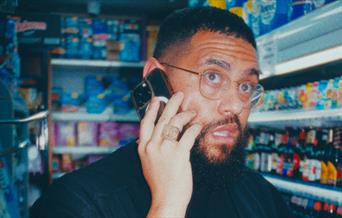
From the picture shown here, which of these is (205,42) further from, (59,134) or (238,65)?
(59,134)

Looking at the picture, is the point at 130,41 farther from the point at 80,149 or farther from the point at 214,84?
the point at 214,84

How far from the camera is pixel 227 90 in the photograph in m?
1.39

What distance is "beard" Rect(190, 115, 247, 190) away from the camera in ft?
Result: 4.42

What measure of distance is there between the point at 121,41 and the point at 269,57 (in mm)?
2912

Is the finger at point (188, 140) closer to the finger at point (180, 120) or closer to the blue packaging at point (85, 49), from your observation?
the finger at point (180, 120)

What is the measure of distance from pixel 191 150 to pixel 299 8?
973 millimetres

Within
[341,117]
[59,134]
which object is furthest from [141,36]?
[341,117]

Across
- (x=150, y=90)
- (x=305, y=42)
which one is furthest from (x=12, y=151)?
(x=305, y=42)

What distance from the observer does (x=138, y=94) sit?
137cm

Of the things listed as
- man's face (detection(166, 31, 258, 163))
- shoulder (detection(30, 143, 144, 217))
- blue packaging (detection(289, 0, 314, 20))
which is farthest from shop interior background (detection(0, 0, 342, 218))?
man's face (detection(166, 31, 258, 163))

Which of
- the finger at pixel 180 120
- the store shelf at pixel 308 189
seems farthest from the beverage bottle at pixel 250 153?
the finger at pixel 180 120

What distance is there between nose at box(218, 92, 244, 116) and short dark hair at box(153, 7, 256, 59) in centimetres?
24

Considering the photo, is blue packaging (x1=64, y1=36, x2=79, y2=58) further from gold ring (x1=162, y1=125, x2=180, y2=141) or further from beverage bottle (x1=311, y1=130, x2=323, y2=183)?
gold ring (x1=162, y1=125, x2=180, y2=141)

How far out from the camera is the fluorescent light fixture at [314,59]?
1.73m
